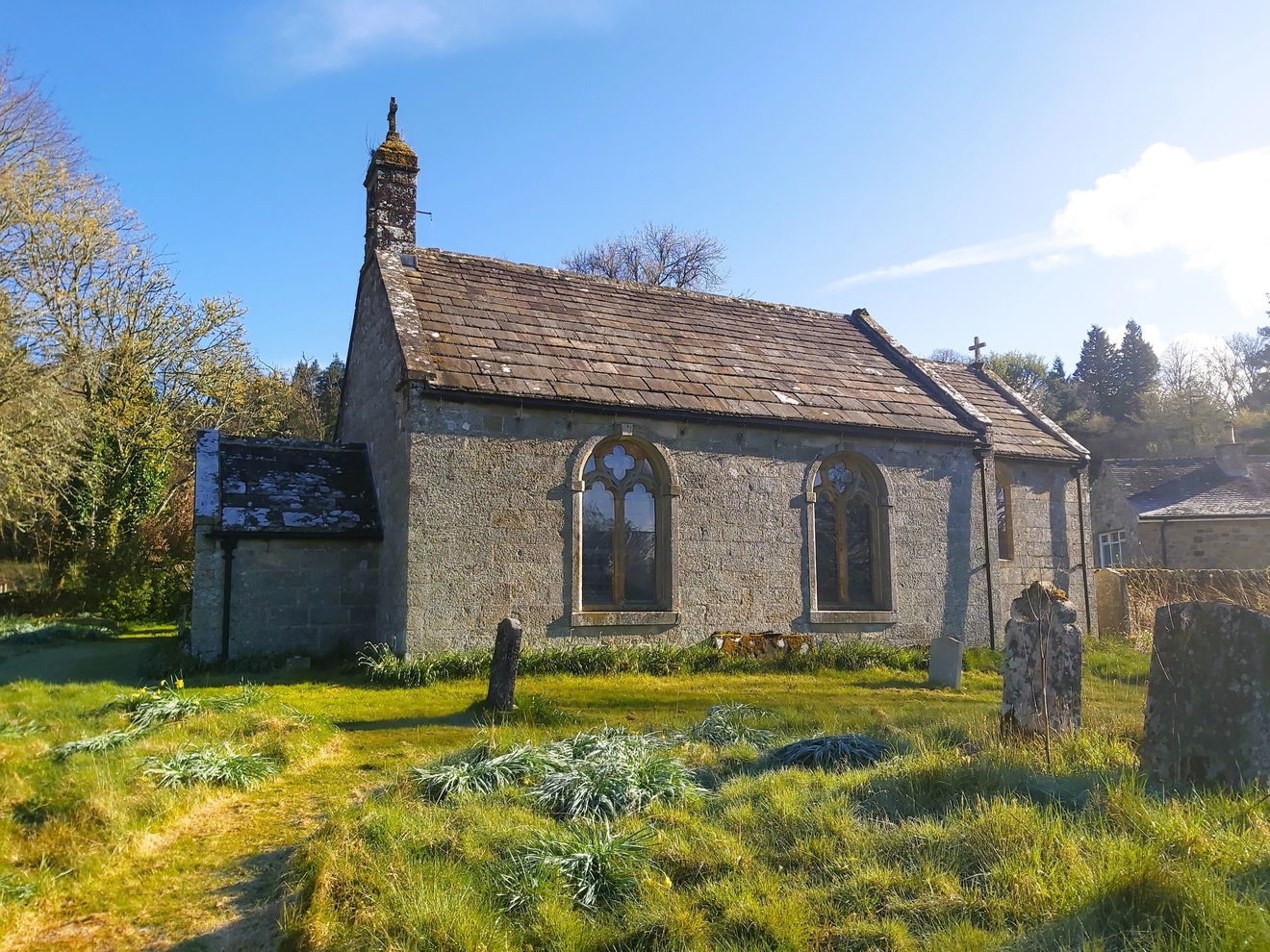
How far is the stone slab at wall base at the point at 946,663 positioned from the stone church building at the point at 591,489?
7.38 feet

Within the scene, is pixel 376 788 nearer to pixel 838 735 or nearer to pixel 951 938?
pixel 838 735

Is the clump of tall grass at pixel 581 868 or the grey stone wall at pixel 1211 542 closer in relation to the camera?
the clump of tall grass at pixel 581 868

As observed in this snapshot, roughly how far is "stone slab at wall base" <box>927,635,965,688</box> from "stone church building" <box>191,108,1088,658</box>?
2248 mm

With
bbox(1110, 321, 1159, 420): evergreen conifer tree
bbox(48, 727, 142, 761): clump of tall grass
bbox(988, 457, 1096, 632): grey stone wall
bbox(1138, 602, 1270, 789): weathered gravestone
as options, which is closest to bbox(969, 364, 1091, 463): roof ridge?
bbox(988, 457, 1096, 632): grey stone wall

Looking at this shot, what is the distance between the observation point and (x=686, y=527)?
1473 centimetres

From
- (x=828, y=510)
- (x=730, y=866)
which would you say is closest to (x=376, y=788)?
(x=730, y=866)

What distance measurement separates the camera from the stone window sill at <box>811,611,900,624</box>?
1562 centimetres

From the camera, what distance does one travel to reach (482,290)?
1666cm

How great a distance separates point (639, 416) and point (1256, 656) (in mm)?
10377

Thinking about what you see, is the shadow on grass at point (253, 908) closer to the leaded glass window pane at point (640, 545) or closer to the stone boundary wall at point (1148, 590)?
the leaded glass window pane at point (640, 545)

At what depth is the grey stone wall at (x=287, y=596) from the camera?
13.5 meters

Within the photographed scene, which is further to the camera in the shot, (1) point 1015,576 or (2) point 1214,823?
(1) point 1015,576

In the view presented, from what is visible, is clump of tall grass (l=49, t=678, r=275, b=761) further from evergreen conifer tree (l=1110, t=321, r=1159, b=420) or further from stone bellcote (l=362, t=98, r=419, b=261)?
evergreen conifer tree (l=1110, t=321, r=1159, b=420)

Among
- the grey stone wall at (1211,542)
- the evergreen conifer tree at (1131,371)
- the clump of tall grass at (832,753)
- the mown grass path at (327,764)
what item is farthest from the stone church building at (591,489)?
the evergreen conifer tree at (1131,371)
